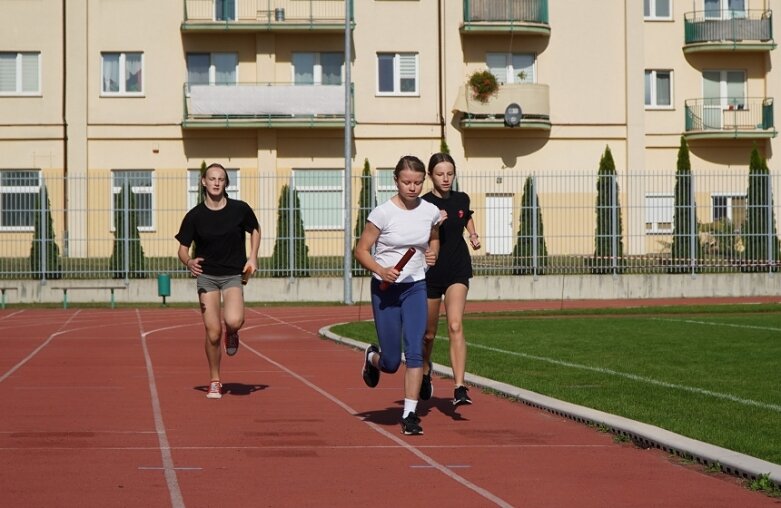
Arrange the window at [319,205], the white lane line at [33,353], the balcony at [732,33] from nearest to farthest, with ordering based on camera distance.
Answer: the white lane line at [33,353] → the window at [319,205] → the balcony at [732,33]

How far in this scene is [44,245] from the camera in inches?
1318

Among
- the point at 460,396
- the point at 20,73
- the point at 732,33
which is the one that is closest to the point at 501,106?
the point at 732,33

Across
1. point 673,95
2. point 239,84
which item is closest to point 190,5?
point 239,84

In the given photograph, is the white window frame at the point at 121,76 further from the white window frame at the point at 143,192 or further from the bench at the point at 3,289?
the bench at the point at 3,289

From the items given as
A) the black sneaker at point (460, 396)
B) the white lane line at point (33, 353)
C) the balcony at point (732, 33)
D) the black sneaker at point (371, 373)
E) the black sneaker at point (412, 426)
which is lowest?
the white lane line at point (33, 353)

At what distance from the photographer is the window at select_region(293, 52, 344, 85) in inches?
1859

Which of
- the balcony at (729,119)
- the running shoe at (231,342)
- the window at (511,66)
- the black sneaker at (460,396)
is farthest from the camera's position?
the balcony at (729,119)

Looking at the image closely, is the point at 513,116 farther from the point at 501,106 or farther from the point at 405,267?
the point at 405,267

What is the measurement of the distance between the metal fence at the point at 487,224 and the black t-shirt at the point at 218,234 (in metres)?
19.3

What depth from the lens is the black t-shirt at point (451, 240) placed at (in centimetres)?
1210

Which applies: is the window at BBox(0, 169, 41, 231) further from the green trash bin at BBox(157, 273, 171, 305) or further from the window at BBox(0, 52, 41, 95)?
the window at BBox(0, 52, 41, 95)

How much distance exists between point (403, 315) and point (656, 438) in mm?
2171

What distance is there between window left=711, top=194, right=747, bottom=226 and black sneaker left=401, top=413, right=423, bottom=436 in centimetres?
2430

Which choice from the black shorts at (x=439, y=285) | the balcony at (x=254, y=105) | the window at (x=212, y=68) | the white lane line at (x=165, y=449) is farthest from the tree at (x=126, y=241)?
the black shorts at (x=439, y=285)
